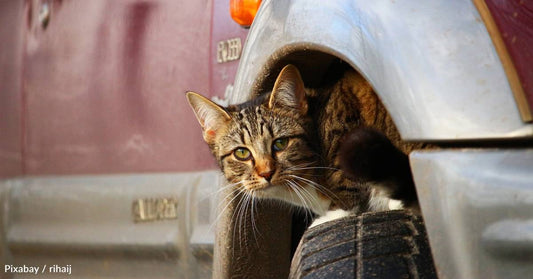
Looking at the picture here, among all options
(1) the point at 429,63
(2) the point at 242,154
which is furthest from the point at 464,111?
(2) the point at 242,154

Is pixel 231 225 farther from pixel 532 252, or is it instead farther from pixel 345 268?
pixel 532 252

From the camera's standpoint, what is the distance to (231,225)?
2486mm

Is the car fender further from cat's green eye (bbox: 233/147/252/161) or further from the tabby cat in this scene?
cat's green eye (bbox: 233/147/252/161)

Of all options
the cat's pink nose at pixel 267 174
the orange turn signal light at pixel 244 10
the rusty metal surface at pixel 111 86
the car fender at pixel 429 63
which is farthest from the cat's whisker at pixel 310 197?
the car fender at pixel 429 63

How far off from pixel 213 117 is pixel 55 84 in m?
1.32

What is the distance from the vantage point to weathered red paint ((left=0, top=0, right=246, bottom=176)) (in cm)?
307

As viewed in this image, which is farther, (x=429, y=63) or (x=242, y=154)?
(x=242, y=154)

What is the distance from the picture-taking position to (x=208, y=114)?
280 centimetres

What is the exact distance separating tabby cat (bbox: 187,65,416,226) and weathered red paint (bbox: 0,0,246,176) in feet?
0.70

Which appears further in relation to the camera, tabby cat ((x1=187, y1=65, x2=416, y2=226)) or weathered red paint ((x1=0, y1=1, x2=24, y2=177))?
weathered red paint ((x1=0, y1=1, x2=24, y2=177))

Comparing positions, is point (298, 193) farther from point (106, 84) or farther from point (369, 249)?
point (106, 84)

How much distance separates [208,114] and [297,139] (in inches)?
14.2

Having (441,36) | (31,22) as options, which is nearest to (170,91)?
(31,22)

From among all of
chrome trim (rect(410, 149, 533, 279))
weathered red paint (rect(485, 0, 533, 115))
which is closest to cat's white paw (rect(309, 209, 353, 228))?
chrome trim (rect(410, 149, 533, 279))
